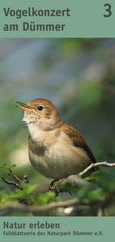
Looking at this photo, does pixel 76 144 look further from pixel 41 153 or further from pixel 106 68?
pixel 106 68

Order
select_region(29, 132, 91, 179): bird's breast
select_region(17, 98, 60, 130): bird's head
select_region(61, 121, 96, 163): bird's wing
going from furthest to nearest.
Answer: select_region(61, 121, 96, 163): bird's wing, select_region(17, 98, 60, 130): bird's head, select_region(29, 132, 91, 179): bird's breast

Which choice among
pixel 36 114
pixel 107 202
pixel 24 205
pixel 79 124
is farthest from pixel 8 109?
pixel 107 202

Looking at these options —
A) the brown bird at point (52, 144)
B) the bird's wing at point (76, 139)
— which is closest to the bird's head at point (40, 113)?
the brown bird at point (52, 144)

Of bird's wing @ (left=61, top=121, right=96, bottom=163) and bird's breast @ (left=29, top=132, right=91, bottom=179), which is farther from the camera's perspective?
bird's wing @ (left=61, top=121, right=96, bottom=163)

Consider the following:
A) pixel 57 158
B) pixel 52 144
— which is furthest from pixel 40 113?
pixel 57 158

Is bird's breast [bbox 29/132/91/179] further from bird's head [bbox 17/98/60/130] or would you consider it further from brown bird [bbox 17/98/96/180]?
bird's head [bbox 17/98/60/130]

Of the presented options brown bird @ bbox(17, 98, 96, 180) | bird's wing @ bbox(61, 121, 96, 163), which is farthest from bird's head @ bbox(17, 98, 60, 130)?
bird's wing @ bbox(61, 121, 96, 163)

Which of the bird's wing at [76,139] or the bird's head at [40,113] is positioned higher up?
the bird's head at [40,113]

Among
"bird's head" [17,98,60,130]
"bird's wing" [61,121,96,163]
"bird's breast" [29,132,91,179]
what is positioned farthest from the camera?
"bird's wing" [61,121,96,163]

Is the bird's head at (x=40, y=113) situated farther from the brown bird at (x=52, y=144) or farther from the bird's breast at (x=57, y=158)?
the bird's breast at (x=57, y=158)
